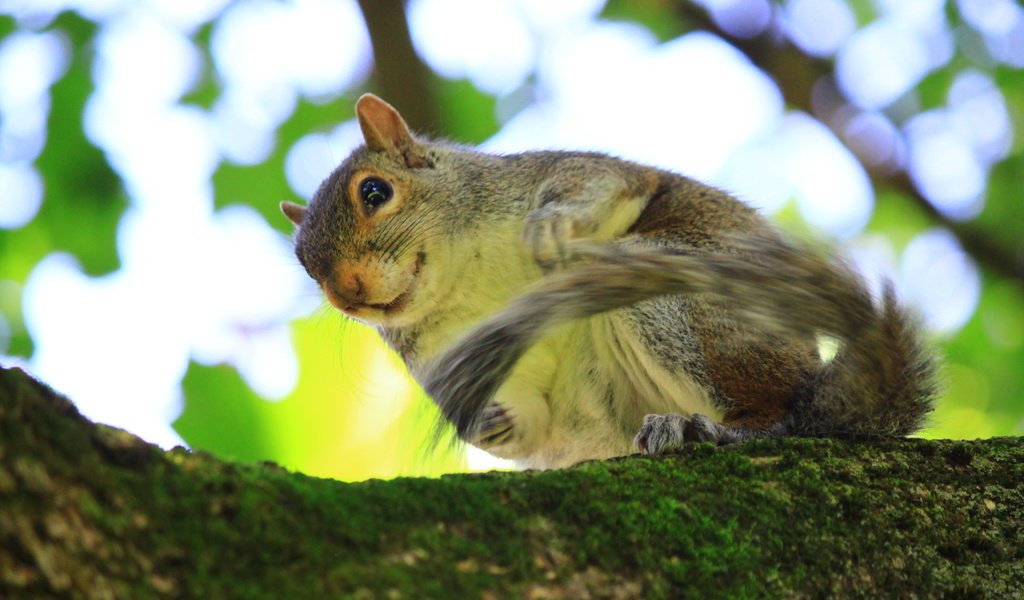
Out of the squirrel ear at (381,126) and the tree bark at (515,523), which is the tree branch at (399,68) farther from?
the tree bark at (515,523)

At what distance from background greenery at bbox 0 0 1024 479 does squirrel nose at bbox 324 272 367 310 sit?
0.36m

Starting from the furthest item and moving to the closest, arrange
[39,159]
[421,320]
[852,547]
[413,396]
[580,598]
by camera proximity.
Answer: [39,159] < [413,396] < [421,320] < [852,547] < [580,598]

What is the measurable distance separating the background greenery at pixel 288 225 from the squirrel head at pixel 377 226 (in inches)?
10.8

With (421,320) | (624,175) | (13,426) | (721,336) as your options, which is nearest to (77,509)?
(13,426)

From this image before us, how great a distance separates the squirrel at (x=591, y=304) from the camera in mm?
1857

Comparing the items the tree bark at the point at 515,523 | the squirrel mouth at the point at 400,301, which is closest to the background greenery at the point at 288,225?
the squirrel mouth at the point at 400,301

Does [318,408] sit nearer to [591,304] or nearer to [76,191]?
[76,191]

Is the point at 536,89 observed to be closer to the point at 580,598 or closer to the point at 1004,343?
the point at 1004,343

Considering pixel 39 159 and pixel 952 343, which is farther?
pixel 952 343

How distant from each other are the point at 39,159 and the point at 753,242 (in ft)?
9.58

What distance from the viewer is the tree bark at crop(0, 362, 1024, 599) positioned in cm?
100

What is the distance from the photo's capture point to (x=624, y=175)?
2986 mm

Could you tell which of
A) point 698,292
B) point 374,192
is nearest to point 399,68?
point 374,192

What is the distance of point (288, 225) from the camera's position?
4.01m
